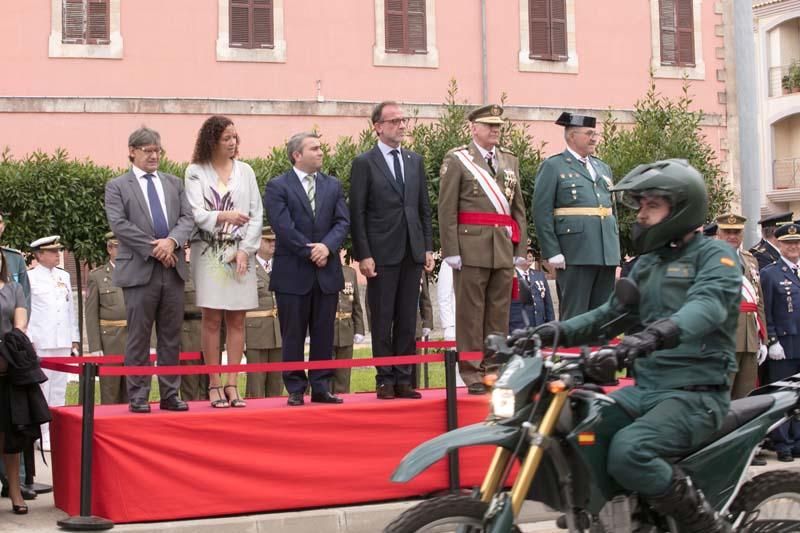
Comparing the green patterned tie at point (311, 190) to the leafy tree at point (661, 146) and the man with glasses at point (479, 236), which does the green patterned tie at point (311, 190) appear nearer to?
the man with glasses at point (479, 236)

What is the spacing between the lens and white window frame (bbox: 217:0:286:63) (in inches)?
1017

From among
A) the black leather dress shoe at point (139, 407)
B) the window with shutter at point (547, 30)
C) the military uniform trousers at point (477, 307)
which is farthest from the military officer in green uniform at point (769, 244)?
the window with shutter at point (547, 30)

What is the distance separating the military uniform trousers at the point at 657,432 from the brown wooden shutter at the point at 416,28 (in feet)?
73.5

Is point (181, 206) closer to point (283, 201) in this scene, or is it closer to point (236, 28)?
point (283, 201)

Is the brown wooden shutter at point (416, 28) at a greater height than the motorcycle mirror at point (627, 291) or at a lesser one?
greater

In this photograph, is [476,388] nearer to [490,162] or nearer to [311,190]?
[490,162]

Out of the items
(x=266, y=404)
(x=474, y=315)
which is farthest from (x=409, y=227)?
(x=266, y=404)

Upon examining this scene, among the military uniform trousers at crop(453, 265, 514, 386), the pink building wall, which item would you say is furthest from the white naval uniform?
the pink building wall

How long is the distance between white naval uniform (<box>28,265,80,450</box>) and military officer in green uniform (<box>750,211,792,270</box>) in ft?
22.2

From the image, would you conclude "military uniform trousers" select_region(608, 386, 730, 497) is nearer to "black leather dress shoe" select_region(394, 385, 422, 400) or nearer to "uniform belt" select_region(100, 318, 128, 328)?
"black leather dress shoe" select_region(394, 385, 422, 400)

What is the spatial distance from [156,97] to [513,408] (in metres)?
21.6

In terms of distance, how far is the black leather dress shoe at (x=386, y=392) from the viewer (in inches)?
355

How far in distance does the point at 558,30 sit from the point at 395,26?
3.91m

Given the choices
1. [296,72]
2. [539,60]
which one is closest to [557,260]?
[296,72]
